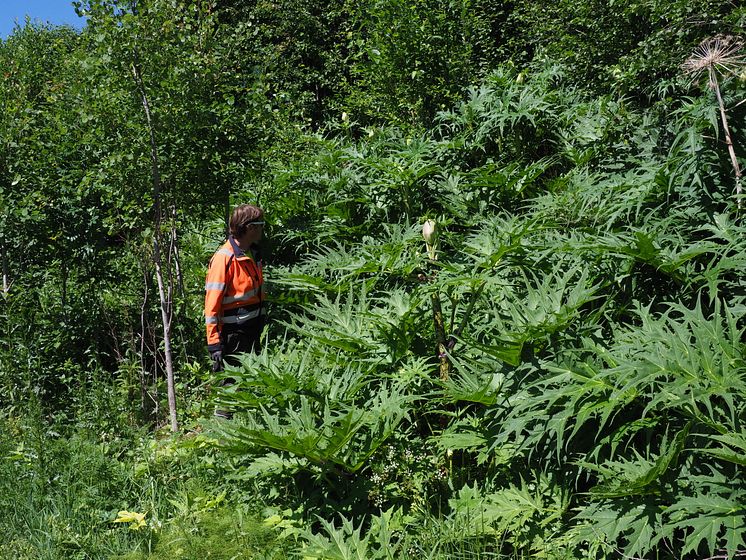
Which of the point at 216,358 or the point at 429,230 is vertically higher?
the point at 429,230

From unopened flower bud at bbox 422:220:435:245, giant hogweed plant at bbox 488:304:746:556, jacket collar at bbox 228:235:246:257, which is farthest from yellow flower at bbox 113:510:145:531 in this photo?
unopened flower bud at bbox 422:220:435:245

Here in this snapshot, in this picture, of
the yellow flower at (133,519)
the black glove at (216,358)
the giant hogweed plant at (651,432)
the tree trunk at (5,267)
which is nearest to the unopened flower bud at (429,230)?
the giant hogweed plant at (651,432)

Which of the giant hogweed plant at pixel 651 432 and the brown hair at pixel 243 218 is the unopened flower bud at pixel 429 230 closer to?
the giant hogweed plant at pixel 651 432

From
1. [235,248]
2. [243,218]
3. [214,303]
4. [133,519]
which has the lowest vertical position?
[133,519]

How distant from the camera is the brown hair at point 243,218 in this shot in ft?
15.7

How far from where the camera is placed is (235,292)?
481 centimetres

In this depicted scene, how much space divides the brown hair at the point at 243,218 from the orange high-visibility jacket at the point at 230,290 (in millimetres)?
87

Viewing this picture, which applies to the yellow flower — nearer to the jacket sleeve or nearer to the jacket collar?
the jacket sleeve

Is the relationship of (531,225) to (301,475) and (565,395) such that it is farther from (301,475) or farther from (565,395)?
(301,475)

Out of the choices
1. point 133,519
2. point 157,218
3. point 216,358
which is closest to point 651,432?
point 133,519

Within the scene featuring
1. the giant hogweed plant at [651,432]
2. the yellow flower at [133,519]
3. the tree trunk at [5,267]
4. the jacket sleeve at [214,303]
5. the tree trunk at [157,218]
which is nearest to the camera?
the giant hogweed plant at [651,432]

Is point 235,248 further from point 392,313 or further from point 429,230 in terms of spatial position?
point 429,230

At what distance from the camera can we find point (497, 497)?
3156 millimetres

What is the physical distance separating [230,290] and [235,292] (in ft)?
0.12
